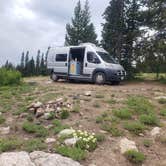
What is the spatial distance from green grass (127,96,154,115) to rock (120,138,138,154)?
7.43 feet

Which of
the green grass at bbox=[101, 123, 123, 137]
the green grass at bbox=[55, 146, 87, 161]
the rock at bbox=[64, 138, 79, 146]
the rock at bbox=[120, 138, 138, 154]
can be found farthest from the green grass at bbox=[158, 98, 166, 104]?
the green grass at bbox=[55, 146, 87, 161]

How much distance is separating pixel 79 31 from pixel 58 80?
17534 millimetres

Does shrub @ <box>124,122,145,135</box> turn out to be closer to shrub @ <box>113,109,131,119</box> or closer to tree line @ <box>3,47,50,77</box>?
shrub @ <box>113,109,131,119</box>

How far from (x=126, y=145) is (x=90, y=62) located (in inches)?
462

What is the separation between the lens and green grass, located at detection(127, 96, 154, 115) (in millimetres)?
10391

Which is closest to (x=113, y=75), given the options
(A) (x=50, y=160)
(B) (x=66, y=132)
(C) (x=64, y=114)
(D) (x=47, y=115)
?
(C) (x=64, y=114)

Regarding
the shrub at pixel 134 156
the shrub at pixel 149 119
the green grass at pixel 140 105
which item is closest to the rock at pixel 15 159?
the shrub at pixel 134 156

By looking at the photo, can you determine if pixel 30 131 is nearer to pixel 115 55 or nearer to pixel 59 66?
pixel 59 66

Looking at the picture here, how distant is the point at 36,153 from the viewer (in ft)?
23.2

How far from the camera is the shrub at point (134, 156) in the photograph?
727 cm

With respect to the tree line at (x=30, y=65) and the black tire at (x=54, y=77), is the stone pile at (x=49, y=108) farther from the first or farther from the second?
the tree line at (x=30, y=65)

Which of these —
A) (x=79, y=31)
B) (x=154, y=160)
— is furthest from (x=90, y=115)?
(x=79, y=31)

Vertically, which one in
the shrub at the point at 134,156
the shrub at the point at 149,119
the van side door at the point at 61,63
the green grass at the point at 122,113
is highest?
the van side door at the point at 61,63

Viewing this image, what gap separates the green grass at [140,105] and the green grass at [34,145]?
360 cm
